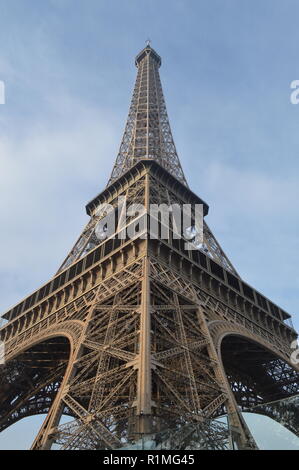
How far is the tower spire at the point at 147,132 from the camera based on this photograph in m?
47.1

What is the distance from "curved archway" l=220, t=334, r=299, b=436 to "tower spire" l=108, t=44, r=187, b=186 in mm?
17991

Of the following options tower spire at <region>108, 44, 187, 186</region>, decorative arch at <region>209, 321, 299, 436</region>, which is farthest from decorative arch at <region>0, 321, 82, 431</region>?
tower spire at <region>108, 44, 187, 186</region>

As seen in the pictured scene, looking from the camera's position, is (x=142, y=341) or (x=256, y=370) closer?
(x=142, y=341)

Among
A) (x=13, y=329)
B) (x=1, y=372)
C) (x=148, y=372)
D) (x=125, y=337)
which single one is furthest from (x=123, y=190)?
(x=148, y=372)

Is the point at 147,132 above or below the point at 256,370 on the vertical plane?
above


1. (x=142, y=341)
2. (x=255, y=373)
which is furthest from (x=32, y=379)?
(x=142, y=341)

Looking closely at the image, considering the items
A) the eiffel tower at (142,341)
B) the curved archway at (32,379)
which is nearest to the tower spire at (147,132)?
the eiffel tower at (142,341)

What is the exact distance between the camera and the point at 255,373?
107 feet

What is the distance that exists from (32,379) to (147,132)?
2878 cm

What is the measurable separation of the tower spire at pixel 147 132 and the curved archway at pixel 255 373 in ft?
59.0

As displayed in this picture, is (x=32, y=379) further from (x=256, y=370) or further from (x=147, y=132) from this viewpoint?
(x=147, y=132)

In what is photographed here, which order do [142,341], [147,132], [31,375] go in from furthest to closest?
[147,132]
[31,375]
[142,341]

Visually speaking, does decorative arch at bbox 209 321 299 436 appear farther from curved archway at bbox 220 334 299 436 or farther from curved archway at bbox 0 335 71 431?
curved archway at bbox 0 335 71 431

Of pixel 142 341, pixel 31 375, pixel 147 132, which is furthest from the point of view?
pixel 147 132
